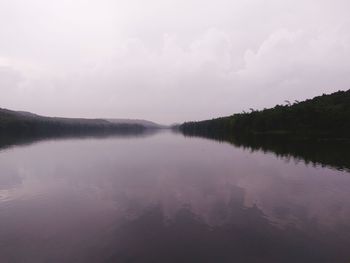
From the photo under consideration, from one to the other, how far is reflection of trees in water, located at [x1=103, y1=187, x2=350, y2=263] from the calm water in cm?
6

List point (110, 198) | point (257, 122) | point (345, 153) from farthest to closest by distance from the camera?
point (257, 122) < point (345, 153) < point (110, 198)

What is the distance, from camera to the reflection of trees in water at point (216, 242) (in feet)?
55.9

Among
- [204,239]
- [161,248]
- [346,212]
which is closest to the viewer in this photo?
[161,248]

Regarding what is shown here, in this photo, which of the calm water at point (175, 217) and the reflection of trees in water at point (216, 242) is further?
the calm water at point (175, 217)

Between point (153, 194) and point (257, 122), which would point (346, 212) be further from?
point (257, 122)

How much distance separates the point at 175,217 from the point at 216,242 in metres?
5.62

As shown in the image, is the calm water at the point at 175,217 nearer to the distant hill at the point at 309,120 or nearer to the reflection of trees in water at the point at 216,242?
the reflection of trees in water at the point at 216,242

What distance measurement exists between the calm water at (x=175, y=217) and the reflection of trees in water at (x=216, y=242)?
63mm

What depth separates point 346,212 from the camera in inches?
995

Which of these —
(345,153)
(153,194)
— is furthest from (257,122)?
(153,194)

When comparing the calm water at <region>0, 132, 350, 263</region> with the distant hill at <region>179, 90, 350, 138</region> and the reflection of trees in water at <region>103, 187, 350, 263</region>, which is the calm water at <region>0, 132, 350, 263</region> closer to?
the reflection of trees in water at <region>103, 187, 350, 263</region>

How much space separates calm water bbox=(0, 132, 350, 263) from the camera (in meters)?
17.7

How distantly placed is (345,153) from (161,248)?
5739 cm

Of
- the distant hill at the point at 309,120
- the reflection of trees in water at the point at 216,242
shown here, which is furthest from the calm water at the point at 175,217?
the distant hill at the point at 309,120
